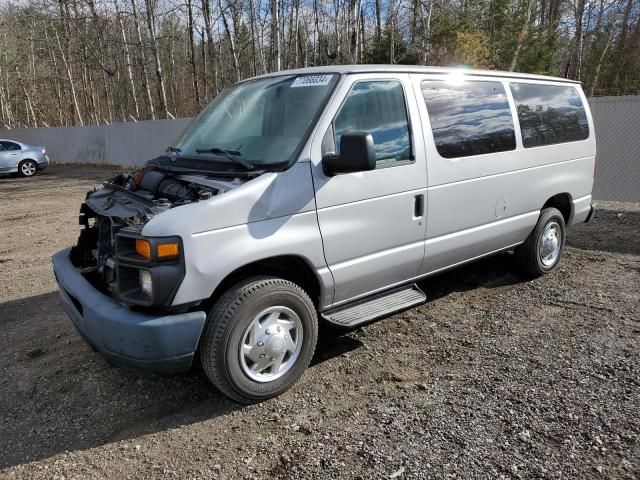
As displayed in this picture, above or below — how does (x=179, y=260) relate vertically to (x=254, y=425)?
above

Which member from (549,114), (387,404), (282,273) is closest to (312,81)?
(282,273)

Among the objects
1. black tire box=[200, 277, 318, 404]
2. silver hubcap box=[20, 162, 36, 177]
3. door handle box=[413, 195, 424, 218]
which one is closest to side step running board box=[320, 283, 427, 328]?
black tire box=[200, 277, 318, 404]

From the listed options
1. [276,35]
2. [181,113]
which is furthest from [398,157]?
[181,113]

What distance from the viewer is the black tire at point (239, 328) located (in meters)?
3.02

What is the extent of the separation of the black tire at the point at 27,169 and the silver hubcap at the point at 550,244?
20287 mm

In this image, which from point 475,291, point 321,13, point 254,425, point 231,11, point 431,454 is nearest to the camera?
point 431,454

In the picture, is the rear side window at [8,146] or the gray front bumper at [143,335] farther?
the rear side window at [8,146]

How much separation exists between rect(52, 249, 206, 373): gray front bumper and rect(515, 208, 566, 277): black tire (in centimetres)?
368

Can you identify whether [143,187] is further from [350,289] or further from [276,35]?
[276,35]

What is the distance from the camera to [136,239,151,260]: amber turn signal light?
112 inches

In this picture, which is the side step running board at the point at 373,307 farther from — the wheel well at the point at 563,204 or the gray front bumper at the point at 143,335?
the wheel well at the point at 563,204

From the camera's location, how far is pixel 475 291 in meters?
5.23

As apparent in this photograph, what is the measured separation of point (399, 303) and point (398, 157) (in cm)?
110

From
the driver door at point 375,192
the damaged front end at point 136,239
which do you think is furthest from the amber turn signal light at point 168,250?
the driver door at point 375,192
